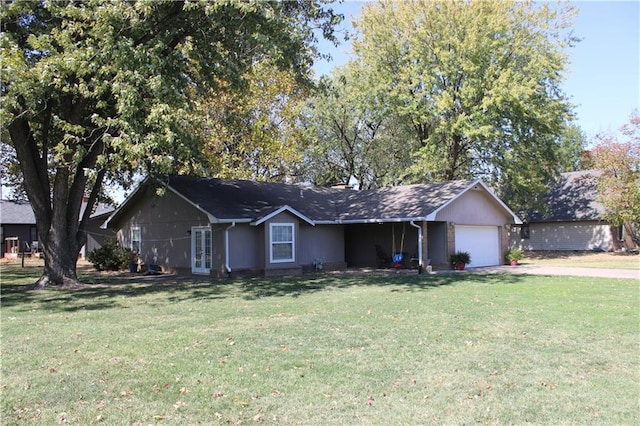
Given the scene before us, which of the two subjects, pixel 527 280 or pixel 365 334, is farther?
pixel 527 280

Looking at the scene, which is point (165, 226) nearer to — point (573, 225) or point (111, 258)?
point (111, 258)

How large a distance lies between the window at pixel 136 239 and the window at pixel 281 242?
23.2 ft

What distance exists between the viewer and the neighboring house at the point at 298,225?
20188 mm

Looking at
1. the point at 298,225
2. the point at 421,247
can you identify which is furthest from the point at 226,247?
the point at 421,247

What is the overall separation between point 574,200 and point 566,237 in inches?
115

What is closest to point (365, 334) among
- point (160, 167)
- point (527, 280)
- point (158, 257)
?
point (160, 167)

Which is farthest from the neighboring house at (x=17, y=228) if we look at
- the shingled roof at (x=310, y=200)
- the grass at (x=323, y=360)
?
the grass at (x=323, y=360)

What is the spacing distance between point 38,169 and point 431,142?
21.1 metres

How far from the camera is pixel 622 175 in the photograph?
31.1 m

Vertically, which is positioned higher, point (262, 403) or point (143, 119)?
point (143, 119)

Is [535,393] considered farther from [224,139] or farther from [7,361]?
[224,139]

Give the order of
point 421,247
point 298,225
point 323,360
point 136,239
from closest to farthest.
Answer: point 323,360, point 421,247, point 298,225, point 136,239

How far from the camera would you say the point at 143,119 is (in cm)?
1390

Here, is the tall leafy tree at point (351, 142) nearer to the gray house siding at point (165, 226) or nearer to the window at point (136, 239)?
the gray house siding at point (165, 226)
